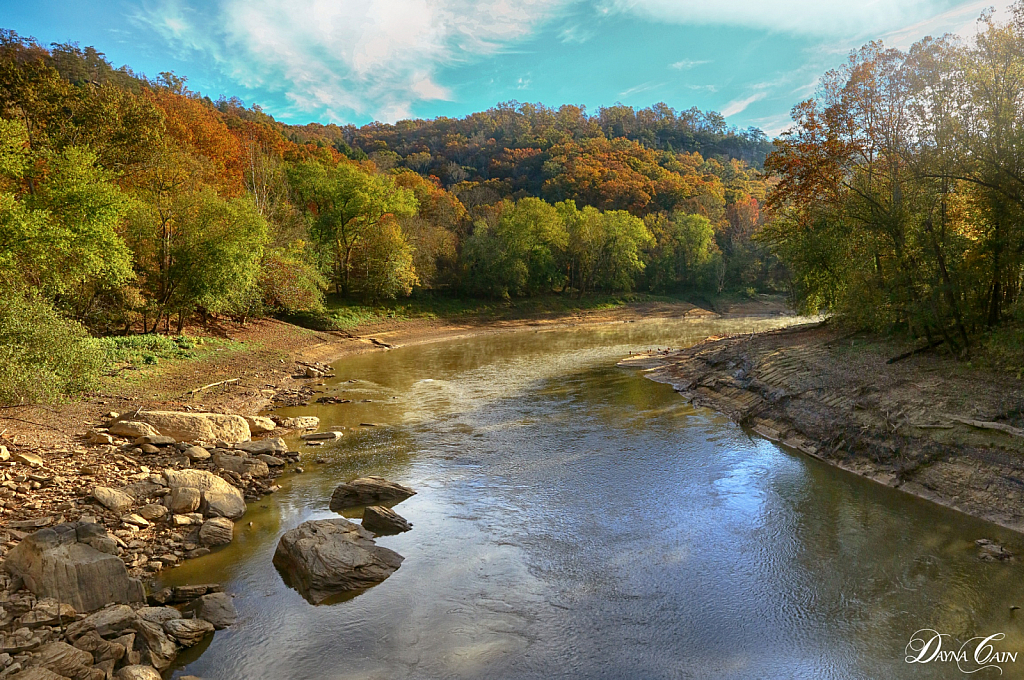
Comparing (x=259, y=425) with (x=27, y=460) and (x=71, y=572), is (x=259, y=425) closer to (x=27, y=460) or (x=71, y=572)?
(x=27, y=460)

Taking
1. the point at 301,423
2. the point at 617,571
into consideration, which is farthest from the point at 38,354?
the point at 617,571

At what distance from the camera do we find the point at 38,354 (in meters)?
14.7

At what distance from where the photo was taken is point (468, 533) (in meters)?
13.1

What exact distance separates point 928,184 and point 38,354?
2585 cm

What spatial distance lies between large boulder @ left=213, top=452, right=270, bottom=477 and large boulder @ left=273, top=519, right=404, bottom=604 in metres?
4.80

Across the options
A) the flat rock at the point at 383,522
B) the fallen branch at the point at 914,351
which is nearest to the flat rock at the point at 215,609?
the flat rock at the point at 383,522

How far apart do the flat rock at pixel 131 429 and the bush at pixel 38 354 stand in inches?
61.8

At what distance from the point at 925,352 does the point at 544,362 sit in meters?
22.1

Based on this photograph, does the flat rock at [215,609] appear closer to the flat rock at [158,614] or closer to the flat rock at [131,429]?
the flat rock at [158,614]

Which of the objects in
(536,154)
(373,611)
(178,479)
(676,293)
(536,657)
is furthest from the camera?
(536,154)

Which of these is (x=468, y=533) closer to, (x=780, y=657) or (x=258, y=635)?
(x=258, y=635)

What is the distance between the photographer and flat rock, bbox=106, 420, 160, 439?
1688 cm

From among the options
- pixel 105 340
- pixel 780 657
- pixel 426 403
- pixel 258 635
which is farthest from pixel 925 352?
pixel 105 340

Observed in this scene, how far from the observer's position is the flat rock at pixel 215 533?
12305 mm
